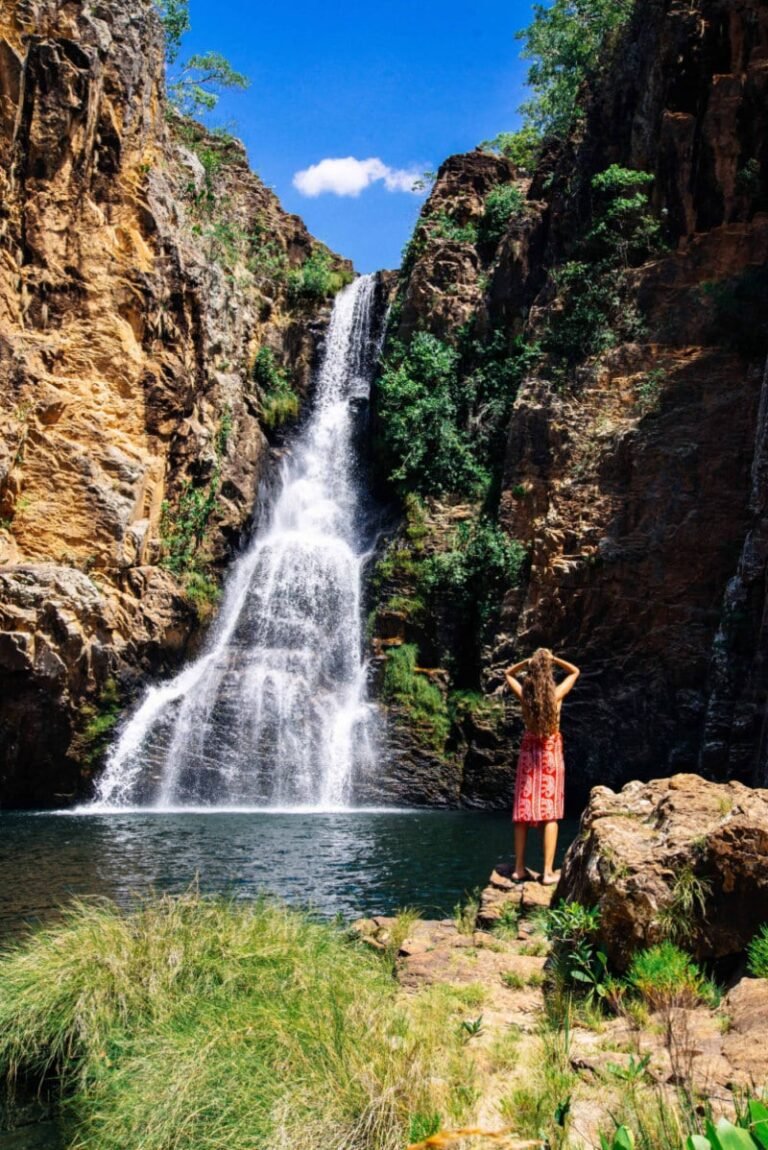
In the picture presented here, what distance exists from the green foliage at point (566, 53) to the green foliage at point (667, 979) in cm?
2921

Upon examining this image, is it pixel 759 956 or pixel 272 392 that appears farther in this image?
pixel 272 392

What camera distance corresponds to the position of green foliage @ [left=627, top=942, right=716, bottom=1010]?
4.55 m

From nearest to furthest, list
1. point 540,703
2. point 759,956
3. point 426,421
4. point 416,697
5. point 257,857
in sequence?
point 759,956 < point 540,703 < point 257,857 < point 416,697 < point 426,421

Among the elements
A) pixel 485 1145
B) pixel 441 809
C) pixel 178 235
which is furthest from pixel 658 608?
pixel 485 1145

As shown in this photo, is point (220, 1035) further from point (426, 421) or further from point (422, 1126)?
point (426, 421)

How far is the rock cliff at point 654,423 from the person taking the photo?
803 inches

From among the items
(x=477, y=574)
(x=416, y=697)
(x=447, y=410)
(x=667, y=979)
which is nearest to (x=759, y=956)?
(x=667, y=979)

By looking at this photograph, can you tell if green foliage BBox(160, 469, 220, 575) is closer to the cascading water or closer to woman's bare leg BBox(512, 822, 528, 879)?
the cascading water

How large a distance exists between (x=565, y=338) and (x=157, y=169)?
12401mm

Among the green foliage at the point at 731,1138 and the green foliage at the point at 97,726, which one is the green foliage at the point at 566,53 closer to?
the green foliage at the point at 97,726

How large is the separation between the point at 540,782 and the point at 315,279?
3017 cm

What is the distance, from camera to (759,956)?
15.4 feet

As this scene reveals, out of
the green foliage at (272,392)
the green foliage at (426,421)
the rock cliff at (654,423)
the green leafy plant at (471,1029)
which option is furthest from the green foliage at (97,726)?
the green leafy plant at (471,1029)

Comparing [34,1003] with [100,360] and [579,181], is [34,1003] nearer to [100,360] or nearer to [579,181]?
[100,360]
